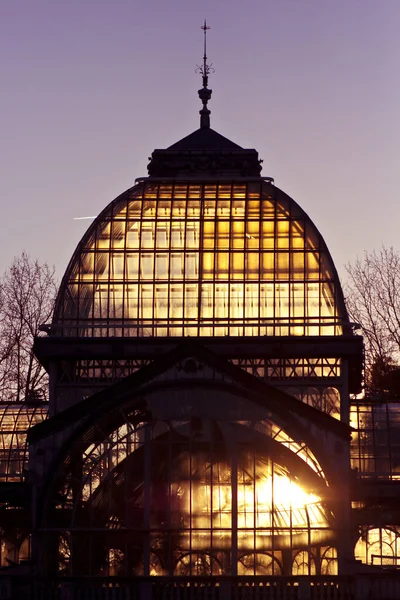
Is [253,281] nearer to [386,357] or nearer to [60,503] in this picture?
[60,503]

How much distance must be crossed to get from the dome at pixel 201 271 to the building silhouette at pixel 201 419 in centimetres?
6

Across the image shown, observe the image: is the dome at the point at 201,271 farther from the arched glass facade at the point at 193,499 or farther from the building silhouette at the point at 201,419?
the arched glass facade at the point at 193,499

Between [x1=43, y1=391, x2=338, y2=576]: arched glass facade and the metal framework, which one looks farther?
the metal framework

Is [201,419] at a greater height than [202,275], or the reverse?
[202,275]

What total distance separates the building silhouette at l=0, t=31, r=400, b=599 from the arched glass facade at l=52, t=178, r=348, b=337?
0.21 feet

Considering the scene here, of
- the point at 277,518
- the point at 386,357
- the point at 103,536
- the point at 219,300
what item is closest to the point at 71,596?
the point at 103,536

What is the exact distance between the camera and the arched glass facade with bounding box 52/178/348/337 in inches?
2479

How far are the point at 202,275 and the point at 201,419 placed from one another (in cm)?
879

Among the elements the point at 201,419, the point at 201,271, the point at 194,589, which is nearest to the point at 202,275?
the point at 201,271

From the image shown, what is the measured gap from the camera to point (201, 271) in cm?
6375

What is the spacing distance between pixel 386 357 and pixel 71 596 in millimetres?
41725

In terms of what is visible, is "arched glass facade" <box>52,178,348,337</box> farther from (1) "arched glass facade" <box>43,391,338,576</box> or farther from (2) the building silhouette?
(1) "arched glass facade" <box>43,391,338,576</box>

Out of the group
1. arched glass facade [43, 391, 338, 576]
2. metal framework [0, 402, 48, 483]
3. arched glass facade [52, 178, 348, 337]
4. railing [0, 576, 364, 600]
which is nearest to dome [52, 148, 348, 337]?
arched glass facade [52, 178, 348, 337]

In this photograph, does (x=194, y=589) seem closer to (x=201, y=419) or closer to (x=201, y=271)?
(x=201, y=419)
